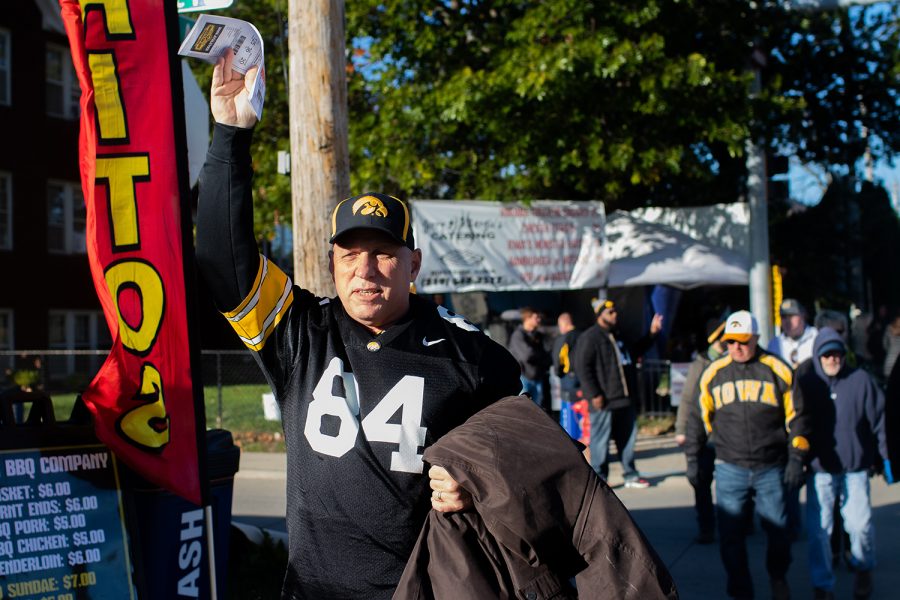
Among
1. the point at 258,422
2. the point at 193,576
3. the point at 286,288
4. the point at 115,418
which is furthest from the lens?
the point at 258,422

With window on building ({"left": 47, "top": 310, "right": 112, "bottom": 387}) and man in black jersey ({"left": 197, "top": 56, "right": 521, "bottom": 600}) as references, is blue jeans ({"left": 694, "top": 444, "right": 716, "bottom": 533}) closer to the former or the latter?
man in black jersey ({"left": 197, "top": 56, "right": 521, "bottom": 600})

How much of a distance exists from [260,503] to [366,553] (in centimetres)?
751

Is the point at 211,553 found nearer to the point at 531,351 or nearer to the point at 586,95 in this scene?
the point at 531,351

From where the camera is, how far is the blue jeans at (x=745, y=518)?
20.1ft

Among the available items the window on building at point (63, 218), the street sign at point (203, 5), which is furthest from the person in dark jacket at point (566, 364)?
the window on building at point (63, 218)

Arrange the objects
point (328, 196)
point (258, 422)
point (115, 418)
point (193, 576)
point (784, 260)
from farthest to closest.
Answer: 1. point (784, 260)
2. point (258, 422)
3. point (328, 196)
4. point (193, 576)
5. point (115, 418)

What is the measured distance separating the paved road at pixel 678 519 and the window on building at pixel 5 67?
1451 cm

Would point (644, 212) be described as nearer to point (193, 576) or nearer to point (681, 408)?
point (681, 408)

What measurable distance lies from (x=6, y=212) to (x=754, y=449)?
69.7ft

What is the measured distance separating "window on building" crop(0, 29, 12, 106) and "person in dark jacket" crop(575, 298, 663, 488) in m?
18.2

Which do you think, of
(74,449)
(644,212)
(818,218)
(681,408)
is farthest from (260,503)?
(818,218)

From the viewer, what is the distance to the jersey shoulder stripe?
2.77 m

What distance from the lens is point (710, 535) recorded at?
805cm

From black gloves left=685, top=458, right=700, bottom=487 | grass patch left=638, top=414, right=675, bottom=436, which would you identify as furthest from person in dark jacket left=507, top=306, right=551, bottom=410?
black gloves left=685, top=458, right=700, bottom=487
